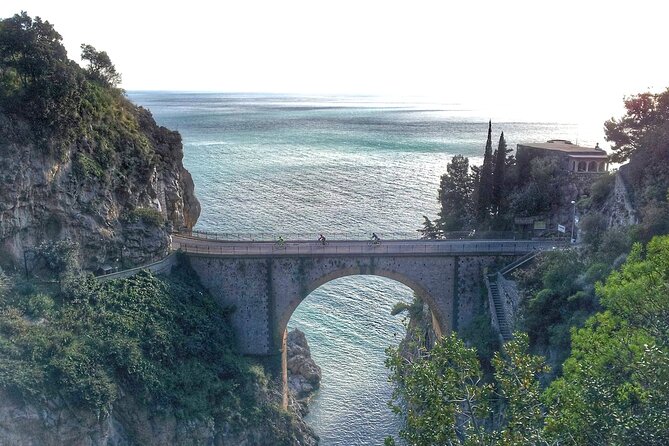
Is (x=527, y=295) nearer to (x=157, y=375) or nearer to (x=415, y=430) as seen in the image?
(x=415, y=430)

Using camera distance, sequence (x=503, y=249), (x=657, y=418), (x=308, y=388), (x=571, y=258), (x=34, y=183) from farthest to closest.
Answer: (x=308, y=388), (x=503, y=249), (x=571, y=258), (x=34, y=183), (x=657, y=418)

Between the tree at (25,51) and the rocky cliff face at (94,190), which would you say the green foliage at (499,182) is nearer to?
the rocky cliff face at (94,190)

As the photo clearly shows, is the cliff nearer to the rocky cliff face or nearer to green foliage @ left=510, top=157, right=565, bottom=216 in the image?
the rocky cliff face

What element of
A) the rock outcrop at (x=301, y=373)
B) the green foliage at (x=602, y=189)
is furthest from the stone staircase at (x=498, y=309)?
the rock outcrop at (x=301, y=373)

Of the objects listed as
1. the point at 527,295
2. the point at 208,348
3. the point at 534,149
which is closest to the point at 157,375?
the point at 208,348

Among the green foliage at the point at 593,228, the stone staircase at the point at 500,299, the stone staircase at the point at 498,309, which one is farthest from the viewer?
the stone staircase at the point at 500,299

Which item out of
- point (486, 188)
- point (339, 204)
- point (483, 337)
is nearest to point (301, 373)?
point (483, 337)
